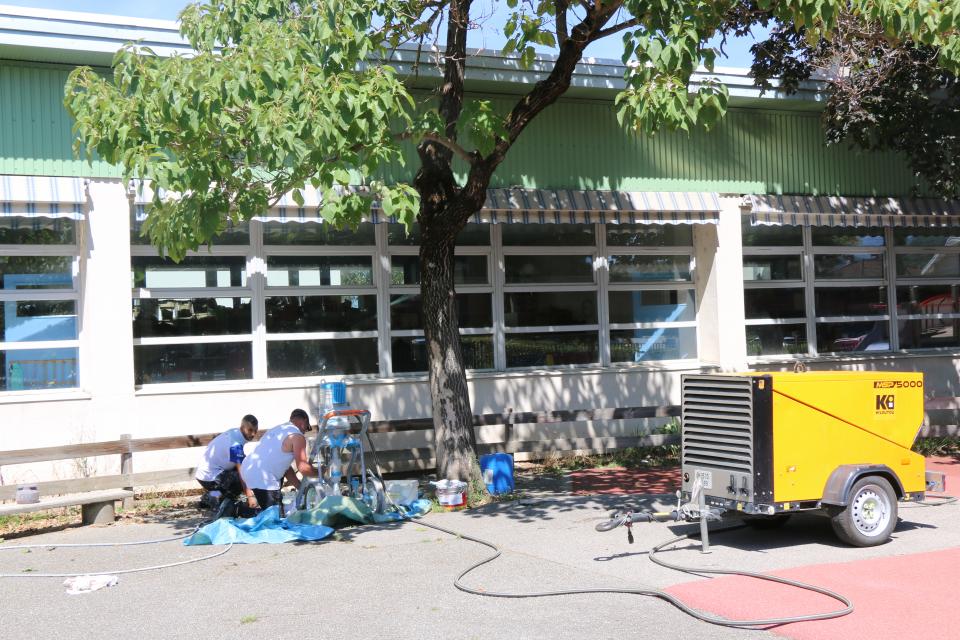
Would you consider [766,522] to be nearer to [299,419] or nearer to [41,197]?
[299,419]

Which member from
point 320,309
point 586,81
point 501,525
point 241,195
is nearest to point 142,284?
point 320,309

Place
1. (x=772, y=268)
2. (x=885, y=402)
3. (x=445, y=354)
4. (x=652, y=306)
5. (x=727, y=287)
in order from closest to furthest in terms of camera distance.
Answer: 1. (x=885, y=402)
2. (x=445, y=354)
3. (x=727, y=287)
4. (x=652, y=306)
5. (x=772, y=268)

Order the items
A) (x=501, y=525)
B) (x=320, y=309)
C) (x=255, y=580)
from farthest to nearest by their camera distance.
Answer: (x=320, y=309) < (x=501, y=525) < (x=255, y=580)

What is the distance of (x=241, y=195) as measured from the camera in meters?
9.28

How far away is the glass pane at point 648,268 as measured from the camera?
1557 centimetres

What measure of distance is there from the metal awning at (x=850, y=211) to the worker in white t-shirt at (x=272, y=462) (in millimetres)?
8468

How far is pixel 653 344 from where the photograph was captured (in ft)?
51.8

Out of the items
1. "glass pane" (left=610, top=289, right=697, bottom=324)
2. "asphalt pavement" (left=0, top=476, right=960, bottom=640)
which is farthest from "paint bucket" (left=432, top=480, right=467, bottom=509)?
"glass pane" (left=610, top=289, right=697, bottom=324)

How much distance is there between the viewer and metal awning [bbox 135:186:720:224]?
44.5ft

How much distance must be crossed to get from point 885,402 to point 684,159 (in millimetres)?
7432

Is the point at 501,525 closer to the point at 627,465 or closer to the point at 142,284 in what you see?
the point at 627,465

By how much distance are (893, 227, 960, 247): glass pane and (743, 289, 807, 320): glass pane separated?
7.71 ft

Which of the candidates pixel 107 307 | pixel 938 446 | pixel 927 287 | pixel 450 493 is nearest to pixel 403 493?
pixel 450 493

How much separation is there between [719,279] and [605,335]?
2045mm
